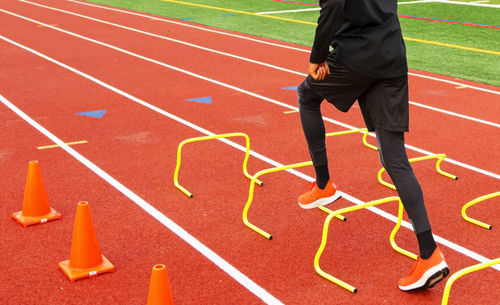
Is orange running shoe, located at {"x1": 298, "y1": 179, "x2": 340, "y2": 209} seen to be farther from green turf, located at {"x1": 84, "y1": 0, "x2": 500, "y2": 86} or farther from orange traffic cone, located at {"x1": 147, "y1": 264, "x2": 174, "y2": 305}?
green turf, located at {"x1": 84, "y1": 0, "x2": 500, "y2": 86}

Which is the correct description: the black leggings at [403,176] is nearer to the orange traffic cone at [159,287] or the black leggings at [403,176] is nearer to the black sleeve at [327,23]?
the black sleeve at [327,23]

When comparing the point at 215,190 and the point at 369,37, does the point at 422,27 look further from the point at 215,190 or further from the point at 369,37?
the point at 369,37

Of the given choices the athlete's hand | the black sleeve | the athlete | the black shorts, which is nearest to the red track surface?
the athlete

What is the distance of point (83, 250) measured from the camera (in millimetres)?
4090

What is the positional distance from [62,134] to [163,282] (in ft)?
15.0

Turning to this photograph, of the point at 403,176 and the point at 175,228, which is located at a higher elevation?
the point at 403,176

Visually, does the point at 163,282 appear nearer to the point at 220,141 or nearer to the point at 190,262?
the point at 190,262

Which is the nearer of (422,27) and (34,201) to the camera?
(34,201)

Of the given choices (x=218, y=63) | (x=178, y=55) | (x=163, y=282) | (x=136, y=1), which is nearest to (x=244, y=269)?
(x=163, y=282)

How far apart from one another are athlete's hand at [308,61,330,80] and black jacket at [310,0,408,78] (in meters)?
0.13

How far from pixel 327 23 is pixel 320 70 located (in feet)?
1.24

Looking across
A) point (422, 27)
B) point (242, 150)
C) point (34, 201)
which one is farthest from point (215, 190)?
point (422, 27)

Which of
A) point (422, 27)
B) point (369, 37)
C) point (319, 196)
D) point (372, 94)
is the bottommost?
point (422, 27)

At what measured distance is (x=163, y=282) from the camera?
10.7 ft
